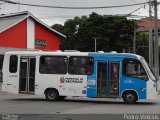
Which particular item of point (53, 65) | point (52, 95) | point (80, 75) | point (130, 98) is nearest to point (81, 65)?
point (80, 75)

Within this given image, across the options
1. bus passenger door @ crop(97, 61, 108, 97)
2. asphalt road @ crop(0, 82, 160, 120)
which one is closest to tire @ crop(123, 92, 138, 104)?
asphalt road @ crop(0, 82, 160, 120)

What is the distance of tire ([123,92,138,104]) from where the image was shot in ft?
77.3

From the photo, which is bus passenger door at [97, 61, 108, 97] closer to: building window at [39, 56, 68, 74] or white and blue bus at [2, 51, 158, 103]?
white and blue bus at [2, 51, 158, 103]

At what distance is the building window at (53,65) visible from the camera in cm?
2466

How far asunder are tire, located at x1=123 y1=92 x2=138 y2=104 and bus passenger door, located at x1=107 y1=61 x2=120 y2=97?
0.49 metres

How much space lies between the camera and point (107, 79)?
2381cm

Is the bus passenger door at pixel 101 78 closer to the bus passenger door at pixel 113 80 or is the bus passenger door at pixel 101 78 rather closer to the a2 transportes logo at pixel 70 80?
the bus passenger door at pixel 113 80

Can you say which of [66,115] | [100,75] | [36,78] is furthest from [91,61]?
[66,115]

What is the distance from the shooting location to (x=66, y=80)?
24.6 meters

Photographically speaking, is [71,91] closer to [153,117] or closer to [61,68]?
[61,68]

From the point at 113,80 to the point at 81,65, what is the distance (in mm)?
1919

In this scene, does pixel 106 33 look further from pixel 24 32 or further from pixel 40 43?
pixel 24 32

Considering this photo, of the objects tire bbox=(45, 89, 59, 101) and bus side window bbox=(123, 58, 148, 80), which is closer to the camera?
bus side window bbox=(123, 58, 148, 80)

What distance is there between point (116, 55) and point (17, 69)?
5.60 meters
